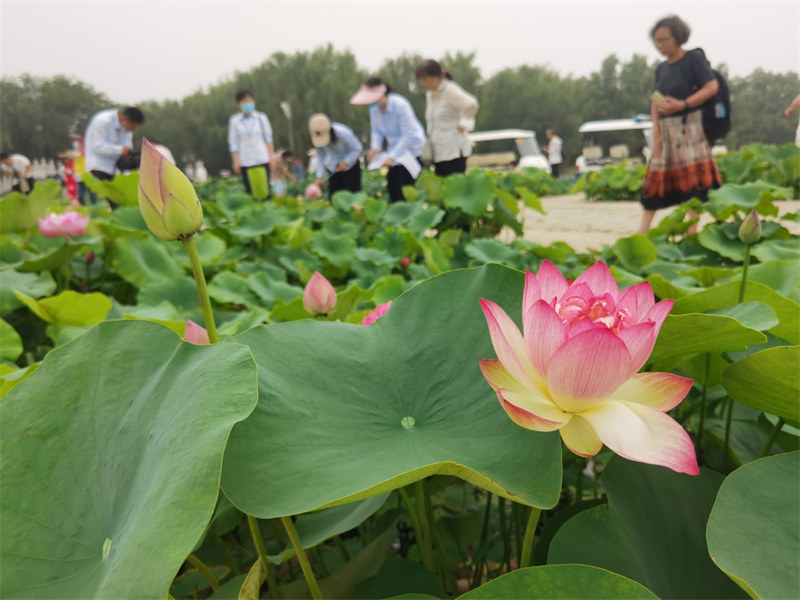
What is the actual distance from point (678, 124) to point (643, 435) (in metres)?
2.91

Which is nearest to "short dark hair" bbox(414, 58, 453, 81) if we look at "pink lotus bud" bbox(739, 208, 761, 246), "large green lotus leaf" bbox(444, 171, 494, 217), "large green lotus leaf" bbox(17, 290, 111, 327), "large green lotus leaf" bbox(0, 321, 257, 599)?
"large green lotus leaf" bbox(444, 171, 494, 217)

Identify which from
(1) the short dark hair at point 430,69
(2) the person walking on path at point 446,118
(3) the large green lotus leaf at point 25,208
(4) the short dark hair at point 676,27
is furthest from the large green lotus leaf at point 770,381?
(1) the short dark hair at point 430,69

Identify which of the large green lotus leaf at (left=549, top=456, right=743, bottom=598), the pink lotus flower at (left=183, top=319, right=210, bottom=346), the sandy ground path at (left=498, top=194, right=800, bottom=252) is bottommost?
the sandy ground path at (left=498, top=194, right=800, bottom=252)

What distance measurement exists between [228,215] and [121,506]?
2.66m

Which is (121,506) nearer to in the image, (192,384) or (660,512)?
(192,384)

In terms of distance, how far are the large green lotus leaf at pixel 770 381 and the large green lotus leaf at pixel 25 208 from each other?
2.13 m

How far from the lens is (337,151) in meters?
4.14

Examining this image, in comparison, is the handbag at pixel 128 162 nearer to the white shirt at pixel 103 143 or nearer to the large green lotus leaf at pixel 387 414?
the white shirt at pixel 103 143

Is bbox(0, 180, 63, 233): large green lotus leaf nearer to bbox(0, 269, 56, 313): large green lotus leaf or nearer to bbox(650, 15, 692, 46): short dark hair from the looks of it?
bbox(0, 269, 56, 313): large green lotus leaf

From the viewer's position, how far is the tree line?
22297 millimetres

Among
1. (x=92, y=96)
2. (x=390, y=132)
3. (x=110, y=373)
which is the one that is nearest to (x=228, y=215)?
(x=390, y=132)

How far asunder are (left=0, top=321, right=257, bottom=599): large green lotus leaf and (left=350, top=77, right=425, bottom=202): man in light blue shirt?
3.41 metres

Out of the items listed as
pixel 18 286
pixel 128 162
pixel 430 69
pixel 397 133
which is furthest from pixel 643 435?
pixel 128 162

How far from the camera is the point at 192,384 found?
395 millimetres
